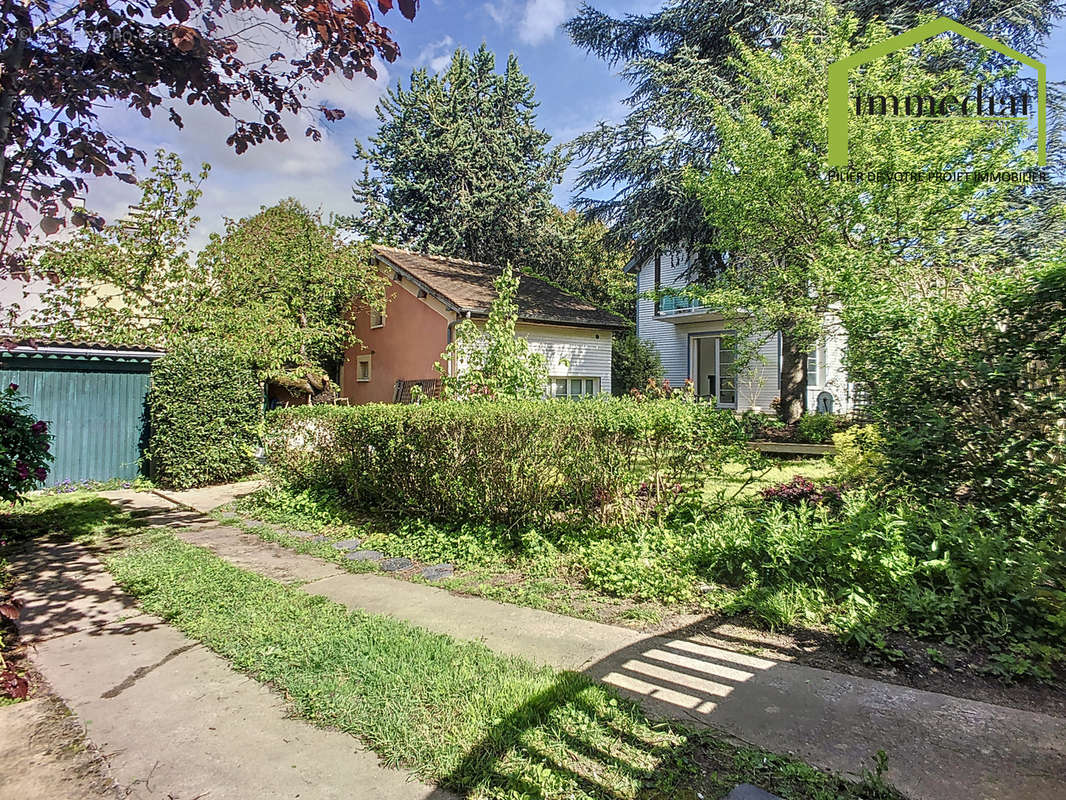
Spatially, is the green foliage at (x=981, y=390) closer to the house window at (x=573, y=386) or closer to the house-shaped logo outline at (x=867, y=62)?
the house-shaped logo outline at (x=867, y=62)

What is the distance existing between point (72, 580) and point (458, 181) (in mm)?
24770

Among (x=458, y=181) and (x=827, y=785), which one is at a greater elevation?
(x=458, y=181)

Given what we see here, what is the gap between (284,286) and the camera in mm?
14898

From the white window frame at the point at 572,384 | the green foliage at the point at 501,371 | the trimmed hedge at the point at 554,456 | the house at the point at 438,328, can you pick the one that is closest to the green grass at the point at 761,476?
the trimmed hedge at the point at 554,456

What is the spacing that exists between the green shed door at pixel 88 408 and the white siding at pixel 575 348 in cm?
986

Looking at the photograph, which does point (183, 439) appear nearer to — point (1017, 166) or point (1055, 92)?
point (1017, 166)

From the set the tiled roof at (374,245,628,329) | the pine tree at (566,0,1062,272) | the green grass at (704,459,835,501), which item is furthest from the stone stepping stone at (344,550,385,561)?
the pine tree at (566,0,1062,272)

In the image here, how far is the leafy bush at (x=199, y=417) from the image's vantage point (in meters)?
10.6

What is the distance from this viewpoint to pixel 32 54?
2.85 metres

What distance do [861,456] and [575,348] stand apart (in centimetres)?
1177

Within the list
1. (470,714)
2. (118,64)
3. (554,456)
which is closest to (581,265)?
(554,456)

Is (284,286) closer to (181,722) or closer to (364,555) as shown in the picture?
(364,555)

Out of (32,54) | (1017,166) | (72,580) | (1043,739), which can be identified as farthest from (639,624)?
(1017,166)

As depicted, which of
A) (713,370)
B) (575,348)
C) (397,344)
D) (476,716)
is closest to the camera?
(476,716)
